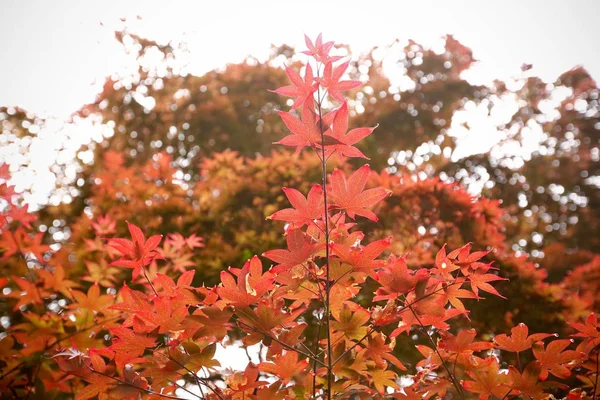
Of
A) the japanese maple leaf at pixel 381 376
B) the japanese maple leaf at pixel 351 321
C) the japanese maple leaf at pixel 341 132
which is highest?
the japanese maple leaf at pixel 341 132

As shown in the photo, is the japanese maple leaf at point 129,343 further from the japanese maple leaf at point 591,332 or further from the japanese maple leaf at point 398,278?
the japanese maple leaf at point 591,332

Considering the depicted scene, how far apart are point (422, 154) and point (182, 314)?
549cm

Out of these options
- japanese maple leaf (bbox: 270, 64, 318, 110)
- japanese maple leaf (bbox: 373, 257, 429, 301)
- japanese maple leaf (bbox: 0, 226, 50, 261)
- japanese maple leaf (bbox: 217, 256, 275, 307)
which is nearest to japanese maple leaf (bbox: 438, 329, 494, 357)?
japanese maple leaf (bbox: 373, 257, 429, 301)

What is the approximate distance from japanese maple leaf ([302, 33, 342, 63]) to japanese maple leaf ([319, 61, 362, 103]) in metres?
0.02

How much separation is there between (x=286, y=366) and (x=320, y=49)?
0.89 meters

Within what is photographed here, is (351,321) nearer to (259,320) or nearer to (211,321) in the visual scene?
(259,320)

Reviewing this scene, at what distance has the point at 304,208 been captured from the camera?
1.13m

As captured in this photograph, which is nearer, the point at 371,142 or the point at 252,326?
the point at 252,326

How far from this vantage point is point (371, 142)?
5875 mm

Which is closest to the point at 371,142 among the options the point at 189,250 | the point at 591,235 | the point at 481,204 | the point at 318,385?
the point at 481,204

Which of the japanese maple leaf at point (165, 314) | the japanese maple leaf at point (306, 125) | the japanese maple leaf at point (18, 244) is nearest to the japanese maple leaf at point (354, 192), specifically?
the japanese maple leaf at point (306, 125)

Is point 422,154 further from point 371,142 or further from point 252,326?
point 252,326

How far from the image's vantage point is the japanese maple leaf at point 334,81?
3.92 ft

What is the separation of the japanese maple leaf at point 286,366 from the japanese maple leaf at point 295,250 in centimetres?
27
